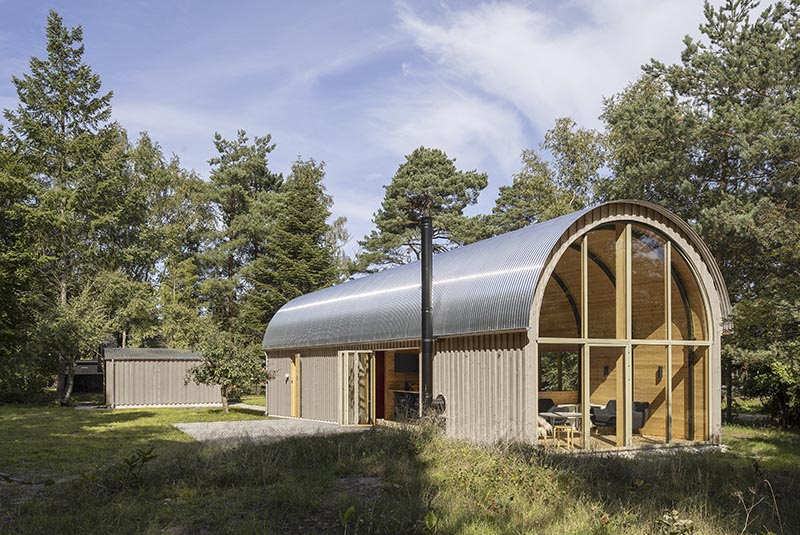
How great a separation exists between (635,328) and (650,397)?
1.68 meters

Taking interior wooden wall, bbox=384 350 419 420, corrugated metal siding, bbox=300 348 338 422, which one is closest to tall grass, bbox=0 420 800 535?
interior wooden wall, bbox=384 350 419 420

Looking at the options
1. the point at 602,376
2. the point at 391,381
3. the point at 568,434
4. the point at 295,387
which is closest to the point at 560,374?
the point at 602,376

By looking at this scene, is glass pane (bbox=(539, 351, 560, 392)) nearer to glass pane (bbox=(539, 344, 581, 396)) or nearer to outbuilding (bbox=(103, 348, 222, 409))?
glass pane (bbox=(539, 344, 581, 396))

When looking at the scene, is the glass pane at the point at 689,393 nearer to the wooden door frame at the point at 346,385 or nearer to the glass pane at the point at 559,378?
the glass pane at the point at 559,378

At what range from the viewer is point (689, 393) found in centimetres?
1398

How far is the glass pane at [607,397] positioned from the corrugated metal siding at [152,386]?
17.0m

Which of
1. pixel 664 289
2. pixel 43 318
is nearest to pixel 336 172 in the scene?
pixel 43 318

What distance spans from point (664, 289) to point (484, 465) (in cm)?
705

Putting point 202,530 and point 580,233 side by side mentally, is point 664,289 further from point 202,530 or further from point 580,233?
point 202,530

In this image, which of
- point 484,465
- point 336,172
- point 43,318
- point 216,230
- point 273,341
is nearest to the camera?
point 484,465

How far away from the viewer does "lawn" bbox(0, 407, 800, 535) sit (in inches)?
259

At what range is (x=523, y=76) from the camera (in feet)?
72.9

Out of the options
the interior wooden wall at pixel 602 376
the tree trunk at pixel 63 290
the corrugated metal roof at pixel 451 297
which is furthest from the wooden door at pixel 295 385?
the tree trunk at pixel 63 290

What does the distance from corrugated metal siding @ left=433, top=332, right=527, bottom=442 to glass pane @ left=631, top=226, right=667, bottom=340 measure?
2.80 meters
